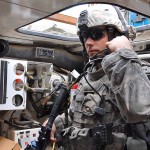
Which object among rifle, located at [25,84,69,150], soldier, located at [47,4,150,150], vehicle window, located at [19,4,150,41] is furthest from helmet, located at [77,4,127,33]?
vehicle window, located at [19,4,150,41]

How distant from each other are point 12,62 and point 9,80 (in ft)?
0.67

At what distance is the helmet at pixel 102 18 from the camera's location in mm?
1641

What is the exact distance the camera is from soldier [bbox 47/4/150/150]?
1.14 m

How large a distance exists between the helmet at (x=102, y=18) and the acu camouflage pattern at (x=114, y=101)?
30 centimetres

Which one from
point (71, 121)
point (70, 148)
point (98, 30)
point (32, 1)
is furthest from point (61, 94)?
point (32, 1)

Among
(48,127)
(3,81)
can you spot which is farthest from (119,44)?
(3,81)

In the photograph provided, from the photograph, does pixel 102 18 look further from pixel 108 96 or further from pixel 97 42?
pixel 108 96

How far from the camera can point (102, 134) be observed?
53.7 inches

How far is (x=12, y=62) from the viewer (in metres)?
2.95

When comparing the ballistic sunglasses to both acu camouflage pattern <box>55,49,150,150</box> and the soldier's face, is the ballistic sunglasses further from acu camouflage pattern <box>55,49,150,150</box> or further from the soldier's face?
acu camouflage pattern <box>55,49,150,150</box>

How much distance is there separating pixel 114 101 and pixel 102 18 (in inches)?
22.0

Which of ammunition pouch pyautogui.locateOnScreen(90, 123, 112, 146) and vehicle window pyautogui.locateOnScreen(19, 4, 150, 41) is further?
vehicle window pyautogui.locateOnScreen(19, 4, 150, 41)

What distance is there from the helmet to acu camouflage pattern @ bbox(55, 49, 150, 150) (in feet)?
0.98

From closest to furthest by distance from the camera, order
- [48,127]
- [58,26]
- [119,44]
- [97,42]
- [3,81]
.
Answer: [119,44]
[97,42]
[48,127]
[3,81]
[58,26]
